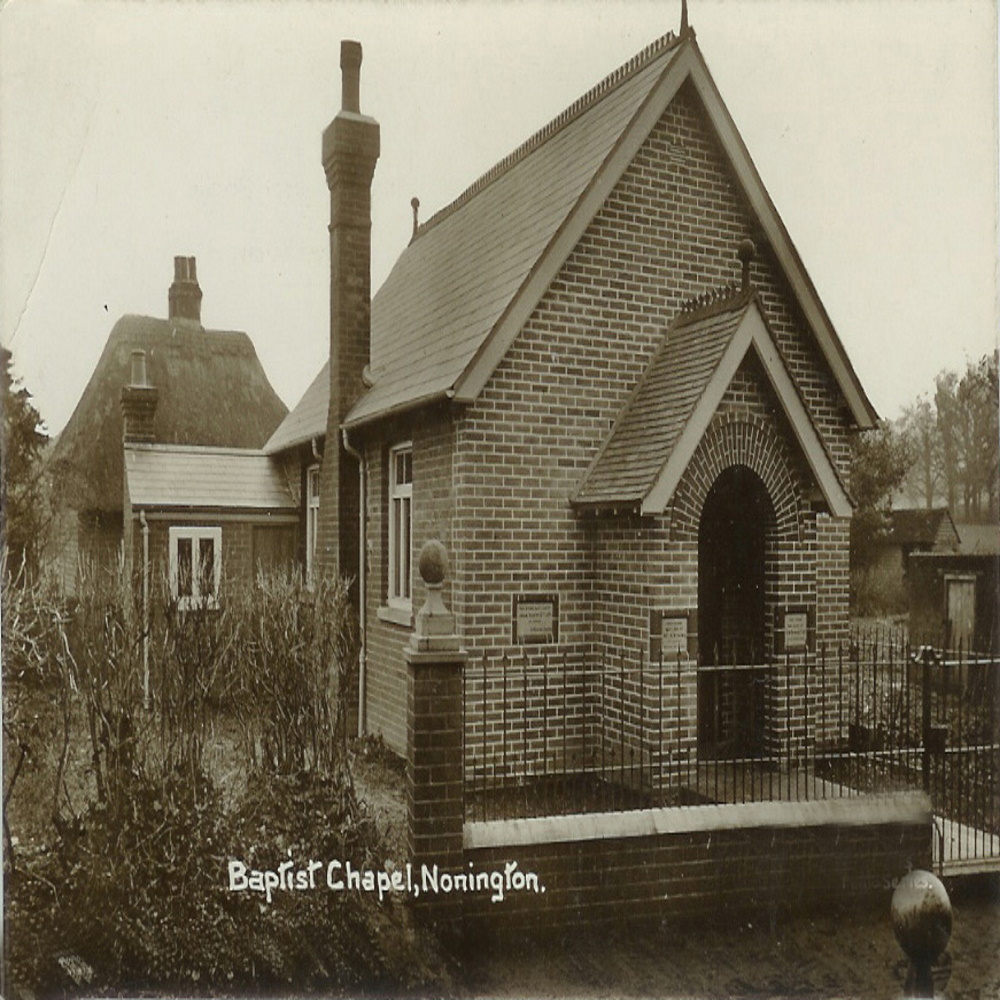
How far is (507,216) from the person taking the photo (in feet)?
36.5

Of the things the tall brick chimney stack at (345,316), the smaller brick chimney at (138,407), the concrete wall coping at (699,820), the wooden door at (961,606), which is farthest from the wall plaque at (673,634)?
the smaller brick chimney at (138,407)

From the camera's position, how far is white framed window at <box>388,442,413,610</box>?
11.0 m

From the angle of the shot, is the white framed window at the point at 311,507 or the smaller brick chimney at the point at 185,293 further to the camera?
the white framed window at the point at 311,507

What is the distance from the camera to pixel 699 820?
6887mm

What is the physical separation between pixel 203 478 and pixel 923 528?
1032 centimetres

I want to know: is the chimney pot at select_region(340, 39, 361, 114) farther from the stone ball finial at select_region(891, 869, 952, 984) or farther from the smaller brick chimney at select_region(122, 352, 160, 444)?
the stone ball finial at select_region(891, 869, 952, 984)

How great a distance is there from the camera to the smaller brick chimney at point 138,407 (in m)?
13.6

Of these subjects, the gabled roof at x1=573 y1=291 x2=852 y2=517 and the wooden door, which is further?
the wooden door

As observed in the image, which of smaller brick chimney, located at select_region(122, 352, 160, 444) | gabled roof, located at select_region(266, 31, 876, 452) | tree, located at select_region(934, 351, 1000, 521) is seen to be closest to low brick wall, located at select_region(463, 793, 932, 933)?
tree, located at select_region(934, 351, 1000, 521)

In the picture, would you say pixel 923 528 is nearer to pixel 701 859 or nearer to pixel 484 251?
pixel 701 859

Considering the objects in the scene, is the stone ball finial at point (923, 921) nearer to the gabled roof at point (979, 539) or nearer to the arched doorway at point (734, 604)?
the gabled roof at point (979, 539)

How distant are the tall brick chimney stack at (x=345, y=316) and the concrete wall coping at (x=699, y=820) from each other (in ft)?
18.6

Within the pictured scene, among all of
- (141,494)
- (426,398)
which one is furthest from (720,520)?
(141,494)

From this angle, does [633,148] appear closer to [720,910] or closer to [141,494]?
[720,910]
